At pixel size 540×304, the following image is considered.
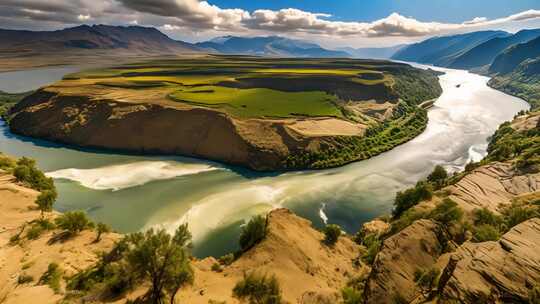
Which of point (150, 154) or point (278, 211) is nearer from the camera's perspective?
point (278, 211)

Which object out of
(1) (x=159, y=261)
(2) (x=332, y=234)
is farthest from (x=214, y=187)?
(1) (x=159, y=261)

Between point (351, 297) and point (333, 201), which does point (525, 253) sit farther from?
point (333, 201)

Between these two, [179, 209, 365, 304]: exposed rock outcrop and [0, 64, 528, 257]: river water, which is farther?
[0, 64, 528, 257]: river water

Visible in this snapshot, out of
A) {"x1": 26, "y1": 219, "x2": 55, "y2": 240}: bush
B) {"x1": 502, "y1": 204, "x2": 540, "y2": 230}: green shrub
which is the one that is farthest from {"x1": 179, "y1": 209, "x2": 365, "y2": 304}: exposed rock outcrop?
{"x1": 26, "y1": 219, "x2": 55, "y2": 240}: bush

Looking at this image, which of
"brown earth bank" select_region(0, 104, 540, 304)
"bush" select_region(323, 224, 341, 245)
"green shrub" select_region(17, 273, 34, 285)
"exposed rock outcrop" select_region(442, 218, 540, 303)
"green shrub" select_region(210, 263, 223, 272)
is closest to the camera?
"exposed rock outcrop" select_region(442, 218, 540, 303)

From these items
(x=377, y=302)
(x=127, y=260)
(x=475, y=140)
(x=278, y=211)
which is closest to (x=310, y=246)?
(x=278, y=211)

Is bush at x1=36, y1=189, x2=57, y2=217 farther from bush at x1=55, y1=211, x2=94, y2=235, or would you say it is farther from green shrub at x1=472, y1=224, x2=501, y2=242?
green shrub at x1=472, y1=224, x2=501, y2=242
